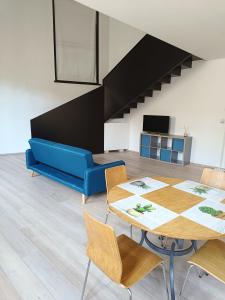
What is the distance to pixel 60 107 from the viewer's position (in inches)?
252

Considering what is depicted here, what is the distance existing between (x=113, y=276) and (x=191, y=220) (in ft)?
2.07

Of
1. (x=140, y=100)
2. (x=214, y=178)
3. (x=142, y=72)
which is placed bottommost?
(x=214, y=178)

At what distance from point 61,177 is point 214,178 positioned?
240 centimetres

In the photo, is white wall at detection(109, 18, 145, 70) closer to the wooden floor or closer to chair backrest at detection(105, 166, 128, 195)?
the wooden floor

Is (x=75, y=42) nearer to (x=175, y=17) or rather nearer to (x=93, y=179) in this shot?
(x=175, y=17)

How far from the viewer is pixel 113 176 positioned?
2.49 m

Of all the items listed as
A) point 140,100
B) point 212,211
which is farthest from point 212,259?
point 140,100

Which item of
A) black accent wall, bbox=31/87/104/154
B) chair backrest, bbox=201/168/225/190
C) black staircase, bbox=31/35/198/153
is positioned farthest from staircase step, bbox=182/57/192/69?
chair backrest, bbox=201/168/225/190

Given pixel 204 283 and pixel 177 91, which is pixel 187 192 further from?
pixel 177 91

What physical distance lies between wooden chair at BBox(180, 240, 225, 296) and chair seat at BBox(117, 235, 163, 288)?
0.25 m

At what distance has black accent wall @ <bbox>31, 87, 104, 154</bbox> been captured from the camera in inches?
250

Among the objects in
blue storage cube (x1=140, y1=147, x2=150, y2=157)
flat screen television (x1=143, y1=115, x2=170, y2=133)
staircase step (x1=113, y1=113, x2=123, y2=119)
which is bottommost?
blue storage cube (x1=140, y1=147, x2=150, y2=157)

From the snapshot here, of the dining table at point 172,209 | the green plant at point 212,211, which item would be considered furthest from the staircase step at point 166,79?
the green plant at point 212,211

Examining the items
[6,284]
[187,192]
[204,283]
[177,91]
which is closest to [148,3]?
[187,192]
